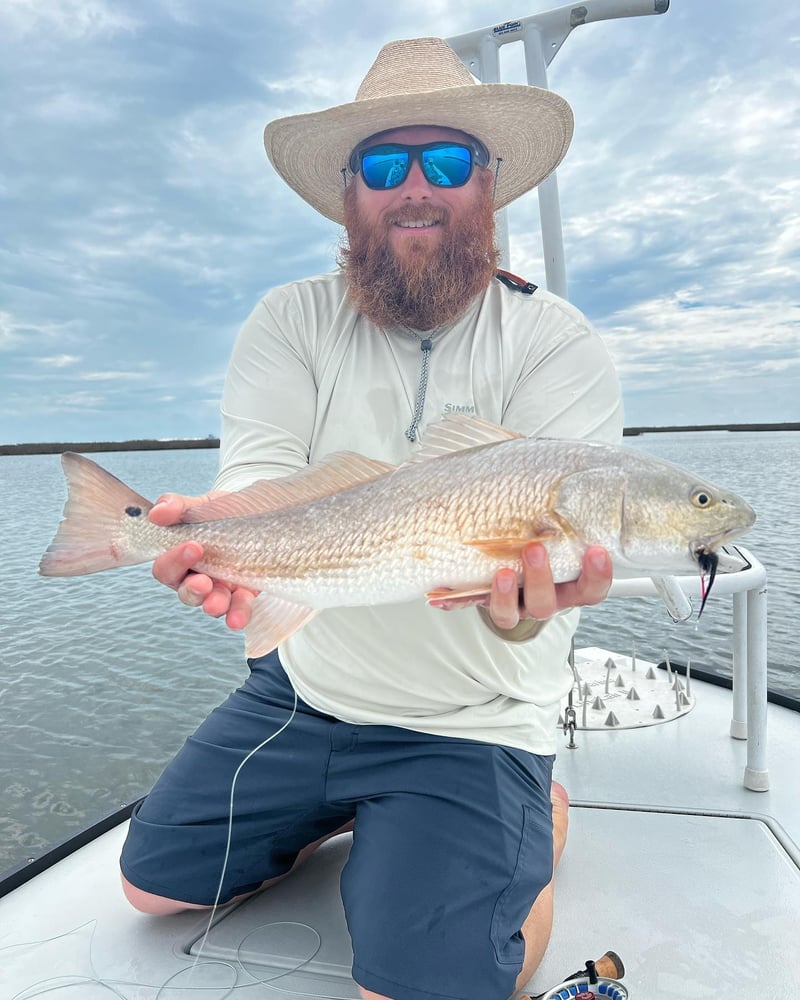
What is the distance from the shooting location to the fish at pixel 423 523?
2.19 meters

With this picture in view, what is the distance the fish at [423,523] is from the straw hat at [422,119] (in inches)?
68.4

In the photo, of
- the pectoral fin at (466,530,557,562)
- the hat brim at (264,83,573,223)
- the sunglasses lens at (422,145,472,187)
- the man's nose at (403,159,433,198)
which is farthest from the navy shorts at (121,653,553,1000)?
the hat brim at (264,83,573,223)

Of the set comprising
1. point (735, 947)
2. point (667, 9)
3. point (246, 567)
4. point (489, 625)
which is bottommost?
point (735, 947)

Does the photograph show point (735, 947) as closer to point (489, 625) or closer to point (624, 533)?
point (489, 625)

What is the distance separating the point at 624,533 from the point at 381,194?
6.87 feet

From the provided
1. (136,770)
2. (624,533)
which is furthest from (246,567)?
(136,770)

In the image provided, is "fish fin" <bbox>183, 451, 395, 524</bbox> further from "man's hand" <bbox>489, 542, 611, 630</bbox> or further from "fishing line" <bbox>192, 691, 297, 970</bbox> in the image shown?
"fishing line" <bbox>192, 691, 297, 970</bbox>

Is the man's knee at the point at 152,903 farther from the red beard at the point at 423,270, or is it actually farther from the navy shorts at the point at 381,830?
the red beard at the point at 423,270

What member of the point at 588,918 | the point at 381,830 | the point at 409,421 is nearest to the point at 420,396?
the point at 409,421

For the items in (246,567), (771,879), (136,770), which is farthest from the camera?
(136,770)

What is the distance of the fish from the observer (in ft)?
7.18

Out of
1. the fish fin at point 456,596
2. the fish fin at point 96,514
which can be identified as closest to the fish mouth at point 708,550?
the fish fin at point 456,596

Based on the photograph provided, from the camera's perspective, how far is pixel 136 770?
7.84 meters

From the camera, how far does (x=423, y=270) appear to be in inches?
127
